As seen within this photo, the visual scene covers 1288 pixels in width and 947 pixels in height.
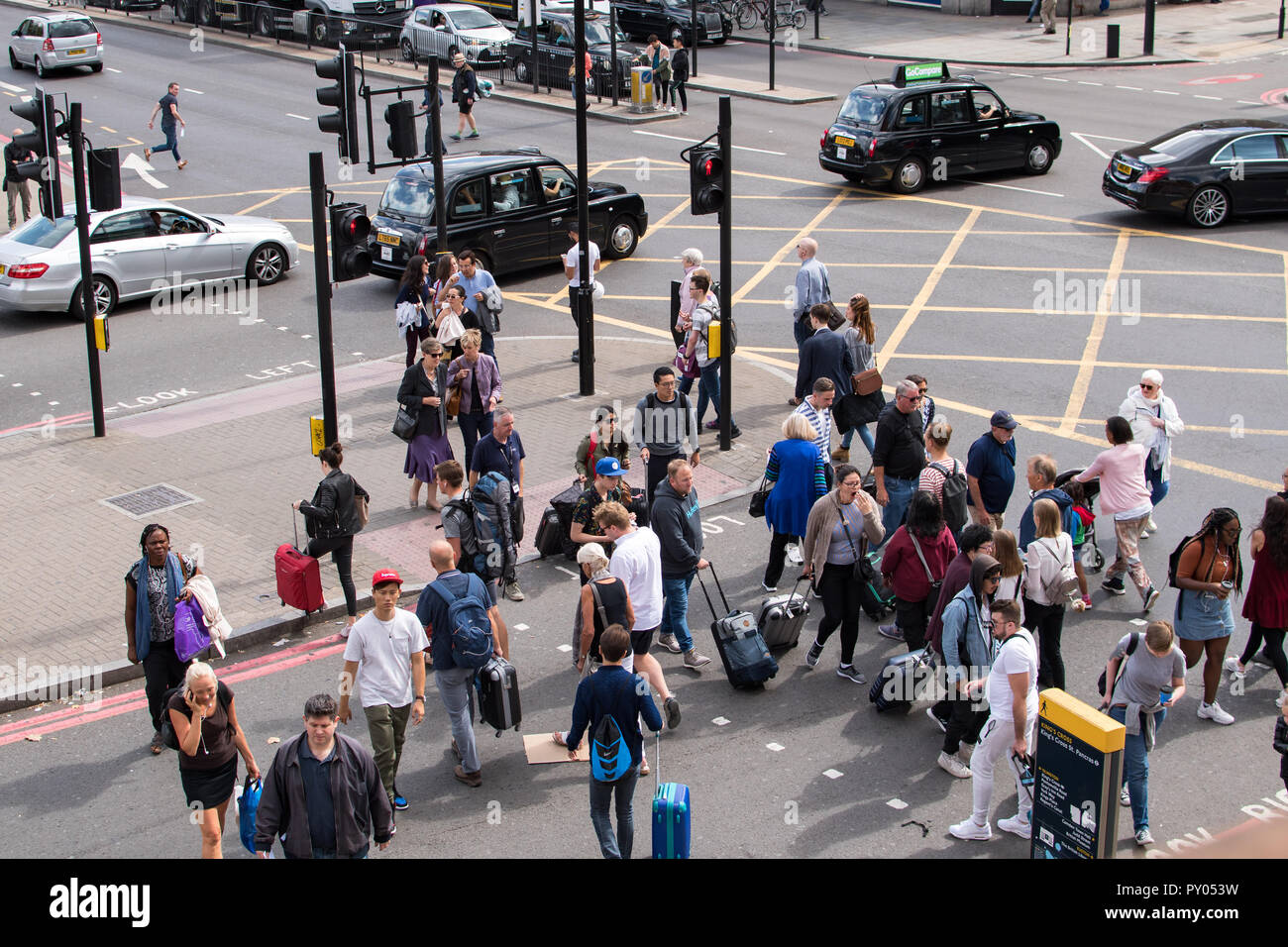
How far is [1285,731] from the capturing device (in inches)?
306

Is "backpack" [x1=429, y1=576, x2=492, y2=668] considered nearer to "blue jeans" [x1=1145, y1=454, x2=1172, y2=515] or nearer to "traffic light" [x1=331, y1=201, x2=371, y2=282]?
A: "traffic light" [x1=331, y1=201, x2=371, y2=282]

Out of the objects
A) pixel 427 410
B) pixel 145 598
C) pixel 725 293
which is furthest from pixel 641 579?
pixel 725 293

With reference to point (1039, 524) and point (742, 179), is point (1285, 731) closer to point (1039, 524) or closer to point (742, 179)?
point (1039, 524)

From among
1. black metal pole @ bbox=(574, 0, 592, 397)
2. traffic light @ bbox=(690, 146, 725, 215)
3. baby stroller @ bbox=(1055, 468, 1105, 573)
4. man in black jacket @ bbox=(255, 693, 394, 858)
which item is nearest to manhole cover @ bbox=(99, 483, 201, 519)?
black metal pole @ bbox=(574, 0, 592, 397)

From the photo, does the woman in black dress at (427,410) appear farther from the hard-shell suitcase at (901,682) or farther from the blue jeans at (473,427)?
the hard-shell suitcase at (901,682)

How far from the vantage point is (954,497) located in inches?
419

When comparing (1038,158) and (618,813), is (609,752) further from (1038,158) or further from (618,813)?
(1038,158)

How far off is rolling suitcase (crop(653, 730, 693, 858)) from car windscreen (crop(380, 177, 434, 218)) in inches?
541

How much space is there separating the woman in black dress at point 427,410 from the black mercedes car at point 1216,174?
45.4 ft

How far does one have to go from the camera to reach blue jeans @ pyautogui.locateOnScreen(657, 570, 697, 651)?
10359 mm

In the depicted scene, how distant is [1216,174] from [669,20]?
22012mm

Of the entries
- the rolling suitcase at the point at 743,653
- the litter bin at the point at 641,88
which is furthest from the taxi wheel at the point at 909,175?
the rolling suitcase at the point at 743,653
